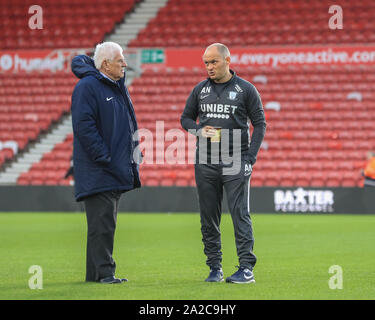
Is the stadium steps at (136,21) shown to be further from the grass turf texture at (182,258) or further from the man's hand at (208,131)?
the man's hand at (208,131)

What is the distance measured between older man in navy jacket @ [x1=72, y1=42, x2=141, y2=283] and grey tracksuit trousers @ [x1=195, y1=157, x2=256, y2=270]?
2.24 ft

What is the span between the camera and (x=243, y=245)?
6.70 meters

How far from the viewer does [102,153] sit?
668 cm

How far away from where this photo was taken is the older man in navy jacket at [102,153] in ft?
22.0

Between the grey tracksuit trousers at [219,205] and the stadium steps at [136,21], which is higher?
the stadium steps at [136,21]

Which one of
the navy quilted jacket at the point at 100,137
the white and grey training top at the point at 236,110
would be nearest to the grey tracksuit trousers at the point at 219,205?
the white and grey training top at the point at 236,110

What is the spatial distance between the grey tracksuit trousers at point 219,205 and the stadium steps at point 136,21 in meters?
18.8

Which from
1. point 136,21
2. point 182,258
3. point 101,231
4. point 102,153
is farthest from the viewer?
point 136,21

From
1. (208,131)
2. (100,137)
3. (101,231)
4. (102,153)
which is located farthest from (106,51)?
(101,231)

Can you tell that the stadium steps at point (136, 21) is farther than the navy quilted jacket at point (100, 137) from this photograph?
Yes

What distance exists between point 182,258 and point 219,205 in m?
2.35

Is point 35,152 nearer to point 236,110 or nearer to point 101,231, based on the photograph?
point 101,231
